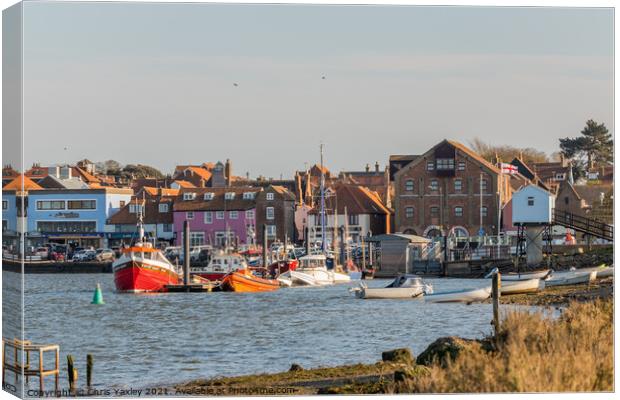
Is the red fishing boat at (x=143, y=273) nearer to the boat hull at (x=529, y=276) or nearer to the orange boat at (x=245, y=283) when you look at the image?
the orange boat at (x=245, y=283)

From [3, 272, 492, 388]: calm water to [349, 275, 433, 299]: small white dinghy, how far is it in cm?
66

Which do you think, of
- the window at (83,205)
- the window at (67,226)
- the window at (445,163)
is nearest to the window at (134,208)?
the window at (67,226)

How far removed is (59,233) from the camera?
2395cm

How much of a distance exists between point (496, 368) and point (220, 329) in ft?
63.8

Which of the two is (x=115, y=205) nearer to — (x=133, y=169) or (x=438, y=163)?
(x=133, y=169)

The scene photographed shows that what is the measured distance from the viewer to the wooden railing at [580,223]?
4089 centimetres

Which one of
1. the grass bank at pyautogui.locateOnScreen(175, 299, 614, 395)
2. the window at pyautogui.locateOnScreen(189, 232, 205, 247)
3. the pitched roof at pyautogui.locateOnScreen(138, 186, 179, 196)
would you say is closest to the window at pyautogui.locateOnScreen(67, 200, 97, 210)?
the grass bank at pyautogui.locateOnScreen(175, 299, 614, 395)

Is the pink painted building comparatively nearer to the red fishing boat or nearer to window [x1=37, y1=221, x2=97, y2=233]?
the red fishing boat

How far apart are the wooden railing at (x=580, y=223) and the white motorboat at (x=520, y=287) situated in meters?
2.34

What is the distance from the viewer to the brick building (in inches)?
1475

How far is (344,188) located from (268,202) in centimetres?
516

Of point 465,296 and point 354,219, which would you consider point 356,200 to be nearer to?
point 354,219

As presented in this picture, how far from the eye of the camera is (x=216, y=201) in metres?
38.3

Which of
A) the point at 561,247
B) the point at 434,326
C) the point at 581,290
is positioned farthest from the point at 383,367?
the point at 561,247
